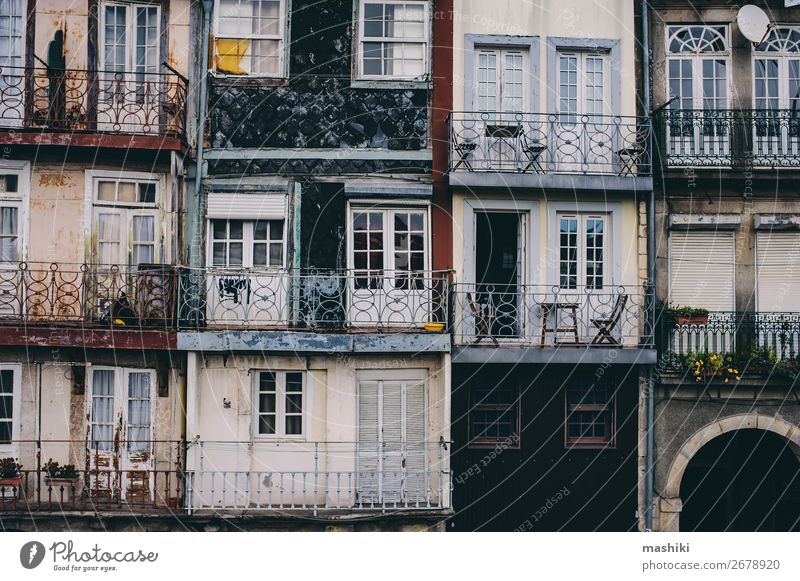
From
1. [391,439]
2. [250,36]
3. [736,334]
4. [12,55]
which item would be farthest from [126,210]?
[736,334]

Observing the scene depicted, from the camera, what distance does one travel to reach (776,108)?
16.4 meters

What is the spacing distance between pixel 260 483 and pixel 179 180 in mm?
4837

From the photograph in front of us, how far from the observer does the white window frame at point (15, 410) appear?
15289 mm

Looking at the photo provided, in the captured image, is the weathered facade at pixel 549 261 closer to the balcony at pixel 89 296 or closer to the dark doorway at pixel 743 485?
the dark doorway at pixel 743 485

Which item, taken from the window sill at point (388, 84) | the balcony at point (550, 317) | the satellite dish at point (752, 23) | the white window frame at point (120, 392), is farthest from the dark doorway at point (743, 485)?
the white window frame at point (120, 392)

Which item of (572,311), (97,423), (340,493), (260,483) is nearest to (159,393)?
Answer: (97,423)

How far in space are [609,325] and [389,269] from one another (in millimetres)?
3546

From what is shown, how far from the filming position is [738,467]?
55.5ft

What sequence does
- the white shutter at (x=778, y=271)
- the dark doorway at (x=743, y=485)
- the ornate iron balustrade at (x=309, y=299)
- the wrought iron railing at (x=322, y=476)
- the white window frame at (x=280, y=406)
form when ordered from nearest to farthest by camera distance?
the wrought iron railing at (x=322, y=476), the ornate iron balustrade at (x=309, y=299), the white window frame at (x=280, y=406), the white shutter at (x=778, y=271), the dark doorway at (x=743, y=485)

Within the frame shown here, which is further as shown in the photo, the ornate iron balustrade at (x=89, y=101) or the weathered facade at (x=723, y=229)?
the weathered facade at (x=723, y=229)

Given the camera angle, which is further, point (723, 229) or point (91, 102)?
point (723, 229)

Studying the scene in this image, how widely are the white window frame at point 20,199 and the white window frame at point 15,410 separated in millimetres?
1564

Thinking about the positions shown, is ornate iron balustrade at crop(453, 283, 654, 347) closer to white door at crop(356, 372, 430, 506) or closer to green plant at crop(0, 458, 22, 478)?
white door at crop(356, 372, 430, 506)

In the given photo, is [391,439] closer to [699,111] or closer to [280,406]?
[280,406]
